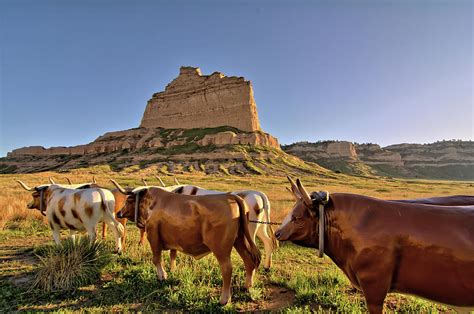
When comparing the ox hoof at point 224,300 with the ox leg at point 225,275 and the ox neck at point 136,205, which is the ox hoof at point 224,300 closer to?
the ox leg at point 225,275

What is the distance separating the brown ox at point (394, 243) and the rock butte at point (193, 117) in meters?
86.0

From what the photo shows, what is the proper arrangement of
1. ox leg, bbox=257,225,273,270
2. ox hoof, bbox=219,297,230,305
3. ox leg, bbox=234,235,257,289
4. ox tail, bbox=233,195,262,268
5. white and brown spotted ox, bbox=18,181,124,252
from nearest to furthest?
1. ox hoof, bbox=219,297,230,305
2. ox tail, bbox=233,195,262,268
3. ox leg, bbox=234,235,257,289
4. ox leg, bbox=257,225,273,270
5. white and brown spotted ox, bbox=18,181,124,252

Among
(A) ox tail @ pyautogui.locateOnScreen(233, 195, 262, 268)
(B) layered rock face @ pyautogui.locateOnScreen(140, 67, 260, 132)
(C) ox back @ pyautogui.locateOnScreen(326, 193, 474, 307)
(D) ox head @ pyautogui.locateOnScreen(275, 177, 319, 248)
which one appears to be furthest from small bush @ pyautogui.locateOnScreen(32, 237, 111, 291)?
(B) layered rock face @ pyautogui.locateOnScreen(140, 67, 260, 132)

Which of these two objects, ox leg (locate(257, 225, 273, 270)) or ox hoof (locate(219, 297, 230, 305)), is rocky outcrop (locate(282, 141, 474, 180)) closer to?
ox leg (locate(257, 225, 273, 270))

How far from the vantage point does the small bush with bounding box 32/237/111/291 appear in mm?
4848

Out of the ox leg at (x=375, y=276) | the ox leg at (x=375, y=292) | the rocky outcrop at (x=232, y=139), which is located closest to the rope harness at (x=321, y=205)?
the ox leg at (x=375, y=276)

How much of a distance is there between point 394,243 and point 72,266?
19.2 ft

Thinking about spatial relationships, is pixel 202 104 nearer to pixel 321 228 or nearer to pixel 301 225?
pixel 301 225

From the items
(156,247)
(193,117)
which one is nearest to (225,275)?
(156,247)

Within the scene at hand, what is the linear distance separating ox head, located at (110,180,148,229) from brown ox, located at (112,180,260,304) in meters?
0.08

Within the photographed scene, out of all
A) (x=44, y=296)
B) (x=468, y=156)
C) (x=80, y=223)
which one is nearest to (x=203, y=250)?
(x=44, y=296)

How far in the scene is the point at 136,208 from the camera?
5176mm

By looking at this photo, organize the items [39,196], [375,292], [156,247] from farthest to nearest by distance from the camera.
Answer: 1. [39,196]
2. [156,247]
3. [375,292]

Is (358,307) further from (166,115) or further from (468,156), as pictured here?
(468,156)
